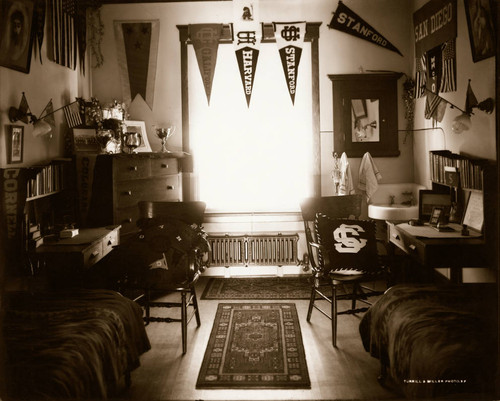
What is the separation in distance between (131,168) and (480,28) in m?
3.37

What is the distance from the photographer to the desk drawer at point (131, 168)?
4930 mm

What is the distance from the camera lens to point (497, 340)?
2.47 m

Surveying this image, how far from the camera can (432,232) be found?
13.5 feet

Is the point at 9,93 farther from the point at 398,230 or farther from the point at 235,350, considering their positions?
the point at 398,230

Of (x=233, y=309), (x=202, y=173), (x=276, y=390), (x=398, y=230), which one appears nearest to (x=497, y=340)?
(x=276, y=390)

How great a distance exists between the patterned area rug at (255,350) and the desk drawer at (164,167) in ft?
5.36

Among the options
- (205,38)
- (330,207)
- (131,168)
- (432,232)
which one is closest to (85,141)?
(131,168)

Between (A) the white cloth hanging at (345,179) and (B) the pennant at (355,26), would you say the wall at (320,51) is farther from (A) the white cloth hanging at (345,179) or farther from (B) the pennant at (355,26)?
(A) the white cloth hanging at (345,179)

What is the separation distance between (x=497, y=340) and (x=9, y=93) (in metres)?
3.89

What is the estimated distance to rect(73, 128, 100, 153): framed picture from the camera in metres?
5.16

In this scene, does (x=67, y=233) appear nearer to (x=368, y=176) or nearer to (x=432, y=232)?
(x=432, y=232)

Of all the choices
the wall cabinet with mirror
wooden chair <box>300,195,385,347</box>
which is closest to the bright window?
the wall cabinet with mirror

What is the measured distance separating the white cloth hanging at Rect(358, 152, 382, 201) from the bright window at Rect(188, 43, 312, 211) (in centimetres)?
65

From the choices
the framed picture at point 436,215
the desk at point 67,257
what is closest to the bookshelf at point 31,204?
the desk at point 67,257
